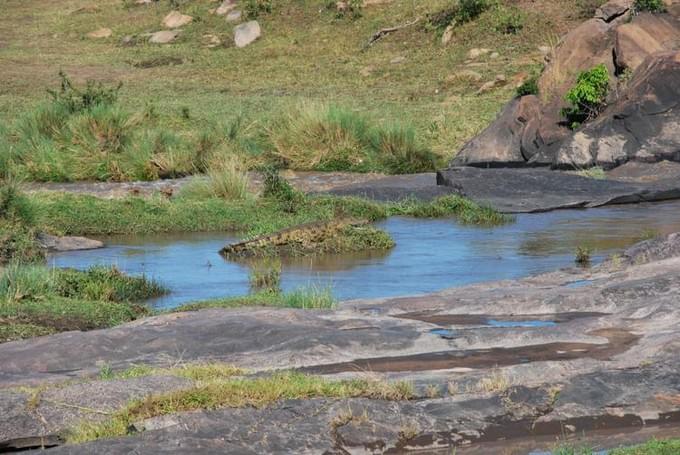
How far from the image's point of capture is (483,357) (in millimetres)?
8570

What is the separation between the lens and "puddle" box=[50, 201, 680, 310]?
41.6 feet

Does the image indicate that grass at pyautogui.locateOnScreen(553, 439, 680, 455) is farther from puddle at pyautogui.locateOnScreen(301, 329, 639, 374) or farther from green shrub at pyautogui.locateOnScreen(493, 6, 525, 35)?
green shrub at pyautogui.locateOnScreen(493, 6, 525, 35)

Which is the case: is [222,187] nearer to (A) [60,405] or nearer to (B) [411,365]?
(B) [411,365]

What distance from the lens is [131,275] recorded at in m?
13.1

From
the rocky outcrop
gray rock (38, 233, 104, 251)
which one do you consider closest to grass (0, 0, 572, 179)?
the rocky outcrop

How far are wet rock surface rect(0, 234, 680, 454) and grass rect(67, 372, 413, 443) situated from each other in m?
0.08

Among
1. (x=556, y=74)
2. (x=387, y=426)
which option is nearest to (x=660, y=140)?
(x=556, y=74)

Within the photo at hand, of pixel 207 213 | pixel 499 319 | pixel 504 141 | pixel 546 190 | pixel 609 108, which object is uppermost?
pixel 609 108

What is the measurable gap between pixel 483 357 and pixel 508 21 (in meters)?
25.7

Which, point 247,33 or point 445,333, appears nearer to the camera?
point 445,333

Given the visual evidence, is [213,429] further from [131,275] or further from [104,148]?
[104,148]

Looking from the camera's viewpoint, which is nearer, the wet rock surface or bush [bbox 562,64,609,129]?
the wet rock surface

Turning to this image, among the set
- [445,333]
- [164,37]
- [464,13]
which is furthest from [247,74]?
[445,333]

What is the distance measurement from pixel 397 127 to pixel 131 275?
978 cm
